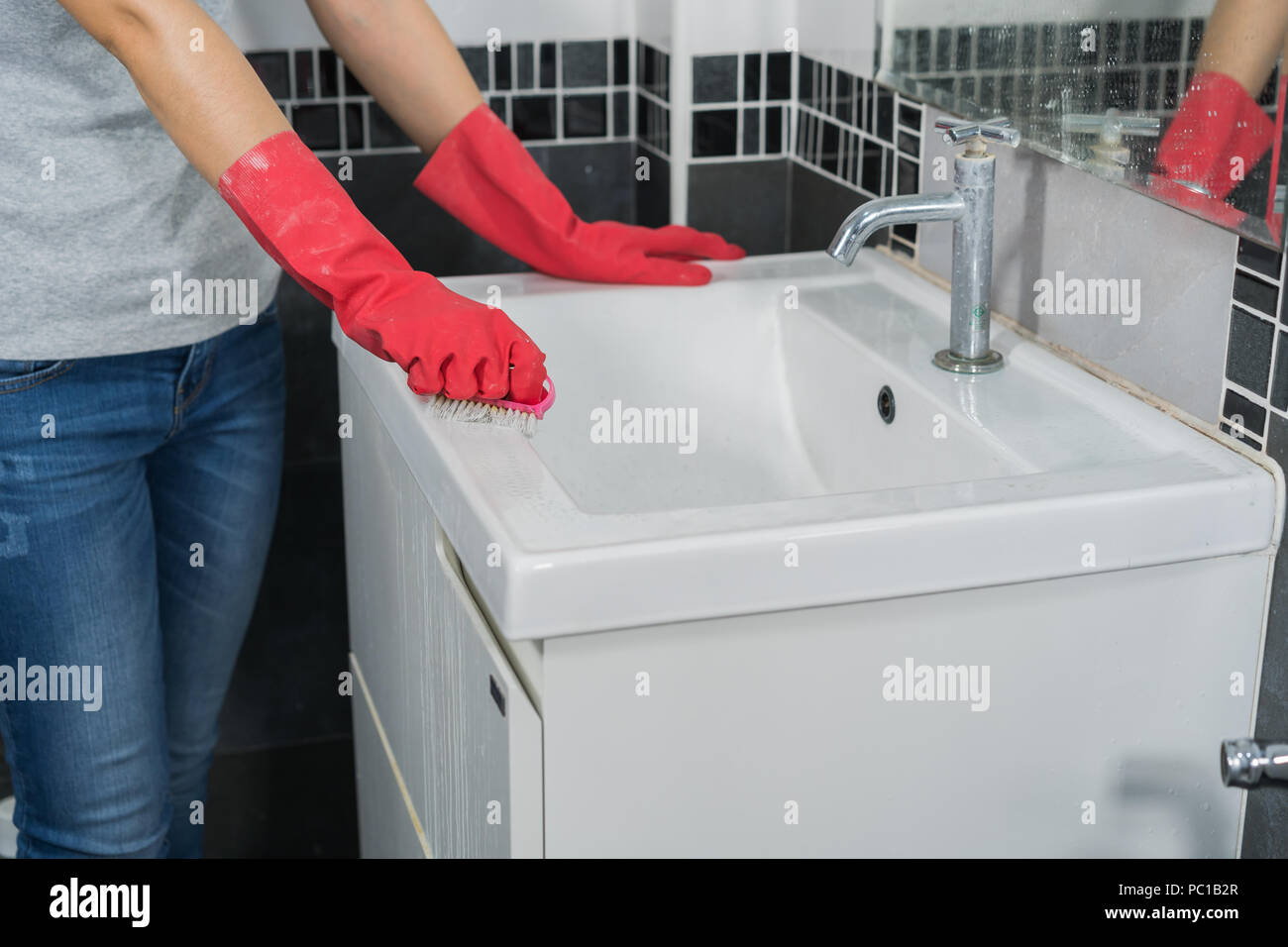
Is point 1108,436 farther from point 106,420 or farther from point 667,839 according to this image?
point 106,420

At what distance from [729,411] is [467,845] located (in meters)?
0.44

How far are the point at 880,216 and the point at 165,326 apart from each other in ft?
1.84

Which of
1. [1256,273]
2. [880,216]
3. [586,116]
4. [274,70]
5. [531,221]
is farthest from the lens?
[586,116]

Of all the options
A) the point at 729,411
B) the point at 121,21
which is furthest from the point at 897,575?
the point at 121,21

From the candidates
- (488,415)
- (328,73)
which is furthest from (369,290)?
(328,73)

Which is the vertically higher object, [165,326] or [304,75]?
[304,75]

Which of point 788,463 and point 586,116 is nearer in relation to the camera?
point 788,463

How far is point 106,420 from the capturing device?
3.69ft

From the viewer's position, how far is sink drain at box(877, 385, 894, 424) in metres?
1.07

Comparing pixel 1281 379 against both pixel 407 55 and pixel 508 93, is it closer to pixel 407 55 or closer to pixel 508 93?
pixel 407 55

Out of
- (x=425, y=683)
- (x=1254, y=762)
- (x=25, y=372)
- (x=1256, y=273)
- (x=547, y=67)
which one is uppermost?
(x=547, y=67)

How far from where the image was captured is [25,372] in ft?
3.58

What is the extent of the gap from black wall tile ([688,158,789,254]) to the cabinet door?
1.43 feet
